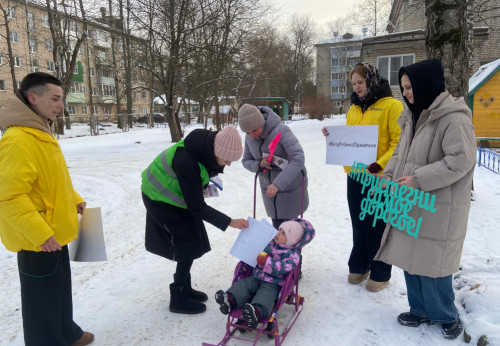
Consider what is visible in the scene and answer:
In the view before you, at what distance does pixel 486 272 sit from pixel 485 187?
4.99 m

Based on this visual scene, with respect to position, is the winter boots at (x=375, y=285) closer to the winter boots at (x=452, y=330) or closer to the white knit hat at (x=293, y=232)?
the winter boots at (x=452, y=330)

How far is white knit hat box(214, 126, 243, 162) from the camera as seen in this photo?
2.95 metres

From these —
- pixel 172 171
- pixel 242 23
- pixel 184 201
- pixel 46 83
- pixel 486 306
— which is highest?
pixel 242 23

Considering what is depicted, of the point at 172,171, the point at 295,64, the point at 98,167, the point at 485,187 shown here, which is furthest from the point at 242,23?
the point at 295,64

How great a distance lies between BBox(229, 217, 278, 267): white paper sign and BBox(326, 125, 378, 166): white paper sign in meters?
1.11

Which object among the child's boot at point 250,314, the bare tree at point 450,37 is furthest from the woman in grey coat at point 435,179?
the bare tree at point 450,37

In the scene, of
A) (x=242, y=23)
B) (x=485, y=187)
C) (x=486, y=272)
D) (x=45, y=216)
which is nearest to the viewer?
(x=45, y=216)

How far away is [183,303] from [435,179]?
2.45 m

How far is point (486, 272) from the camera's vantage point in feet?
12.5

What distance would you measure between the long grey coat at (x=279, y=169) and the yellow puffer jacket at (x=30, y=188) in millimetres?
1878

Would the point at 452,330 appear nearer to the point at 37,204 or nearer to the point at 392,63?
the point at 37,204

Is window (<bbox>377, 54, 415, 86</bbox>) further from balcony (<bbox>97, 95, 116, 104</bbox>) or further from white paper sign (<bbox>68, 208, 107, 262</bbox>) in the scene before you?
balcony (<bbox>97, 95, 116, 104</bbox>)

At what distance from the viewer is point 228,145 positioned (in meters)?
2.95

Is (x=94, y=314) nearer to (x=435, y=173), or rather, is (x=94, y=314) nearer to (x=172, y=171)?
(x=172, y=171)
